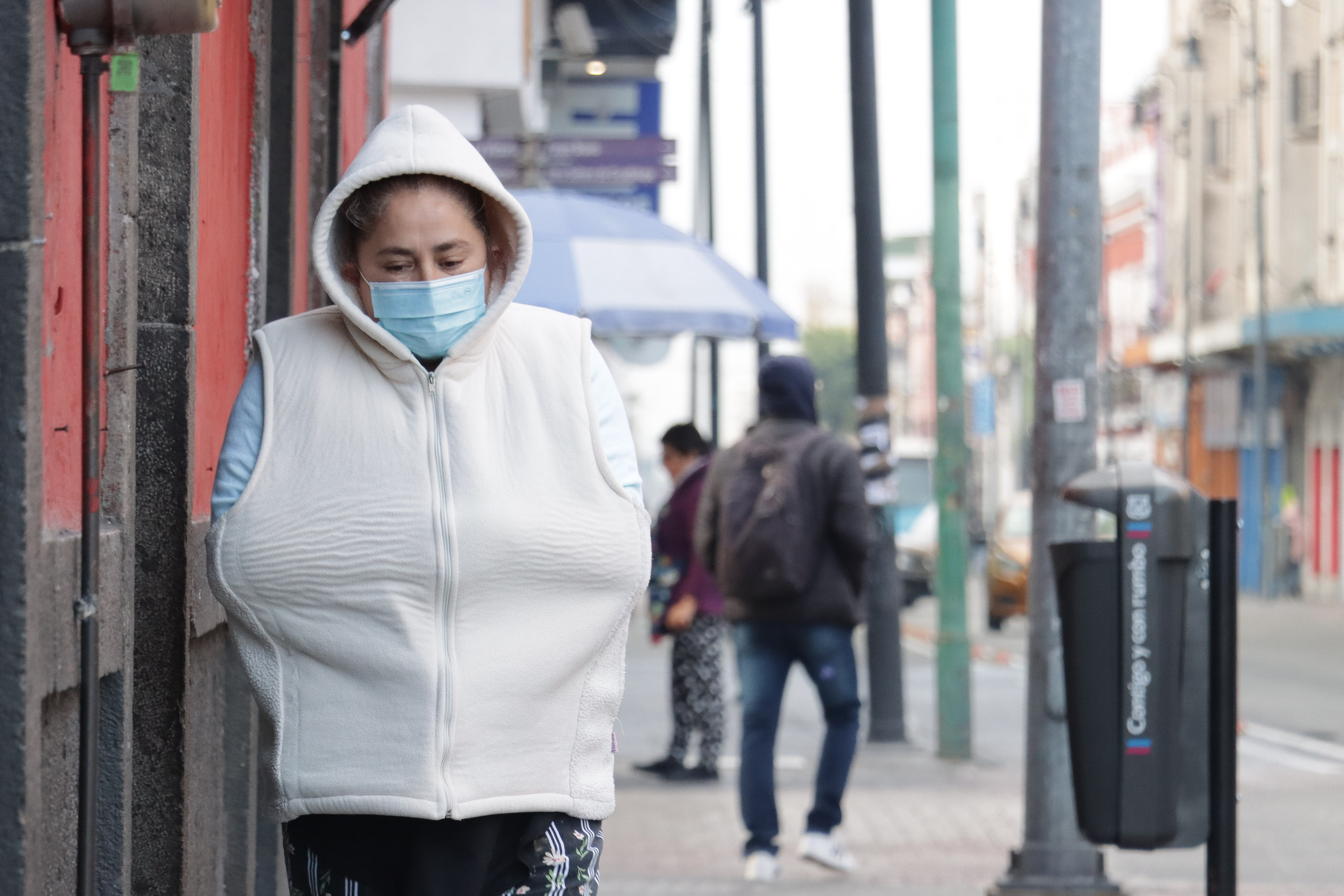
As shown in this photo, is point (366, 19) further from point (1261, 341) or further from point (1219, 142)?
point (1219, 142)

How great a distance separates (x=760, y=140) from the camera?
767 inches

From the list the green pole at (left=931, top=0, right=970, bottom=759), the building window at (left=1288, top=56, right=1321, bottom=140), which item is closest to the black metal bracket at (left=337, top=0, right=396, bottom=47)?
the green pole at (left=931, top=0, right=970, bottom=759)

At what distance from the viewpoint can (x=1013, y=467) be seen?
75000mm

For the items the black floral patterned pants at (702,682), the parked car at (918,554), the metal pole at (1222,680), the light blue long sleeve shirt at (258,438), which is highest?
the light blue long sleeve shirt at (258,438)

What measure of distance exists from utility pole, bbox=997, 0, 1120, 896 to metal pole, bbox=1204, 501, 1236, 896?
1.81 metres

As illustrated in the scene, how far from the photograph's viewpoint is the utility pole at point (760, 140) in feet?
62.8

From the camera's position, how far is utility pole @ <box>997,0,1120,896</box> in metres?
6.79

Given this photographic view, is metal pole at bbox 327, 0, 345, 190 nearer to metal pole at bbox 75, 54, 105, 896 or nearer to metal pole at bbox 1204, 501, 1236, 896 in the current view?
metal pole at bbox 1204, 501, 1236, 896

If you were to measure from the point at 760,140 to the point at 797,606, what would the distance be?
1282 cm

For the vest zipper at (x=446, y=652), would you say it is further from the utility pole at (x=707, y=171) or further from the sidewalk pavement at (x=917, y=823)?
the utility pole at (x=707, y=171)

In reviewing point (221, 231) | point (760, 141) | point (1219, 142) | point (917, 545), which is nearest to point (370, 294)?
point (221, 231)

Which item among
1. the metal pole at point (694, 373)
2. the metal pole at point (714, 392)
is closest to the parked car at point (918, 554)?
the metal pole at point (694, 373)

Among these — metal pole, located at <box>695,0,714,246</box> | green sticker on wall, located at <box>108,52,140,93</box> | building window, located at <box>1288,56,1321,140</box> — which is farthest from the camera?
building window, located at <box>1288,56,1321,140</box>

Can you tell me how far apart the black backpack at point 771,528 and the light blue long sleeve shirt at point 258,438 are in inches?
166
